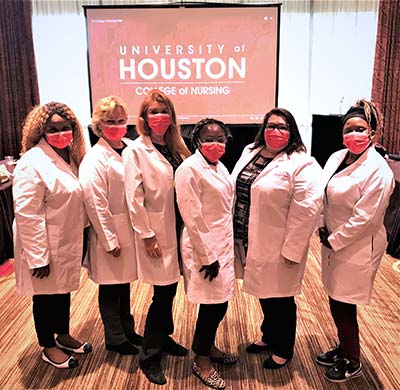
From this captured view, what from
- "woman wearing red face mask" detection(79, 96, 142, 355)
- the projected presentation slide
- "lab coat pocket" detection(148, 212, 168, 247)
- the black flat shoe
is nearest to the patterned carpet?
the black flat shoe

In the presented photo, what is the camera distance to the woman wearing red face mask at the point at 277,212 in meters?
2.06

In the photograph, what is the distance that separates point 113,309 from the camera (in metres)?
2.42

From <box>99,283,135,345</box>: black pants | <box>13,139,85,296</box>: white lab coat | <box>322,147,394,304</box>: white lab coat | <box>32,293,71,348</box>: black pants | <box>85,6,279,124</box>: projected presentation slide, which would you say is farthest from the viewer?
<box>85,6,279,124</box>: projected presentation slide

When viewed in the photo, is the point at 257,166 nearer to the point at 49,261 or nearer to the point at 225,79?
the point at 49,261

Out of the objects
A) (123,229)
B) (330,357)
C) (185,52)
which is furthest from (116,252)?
(185,52)

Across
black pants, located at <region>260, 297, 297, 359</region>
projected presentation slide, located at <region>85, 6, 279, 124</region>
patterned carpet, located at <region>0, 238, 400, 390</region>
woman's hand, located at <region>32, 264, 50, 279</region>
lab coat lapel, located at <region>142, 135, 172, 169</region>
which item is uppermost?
projected presentation slide, located at <region>85, 6, 279, 124</region>

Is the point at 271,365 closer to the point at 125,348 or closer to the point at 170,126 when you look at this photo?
the point at 125,348

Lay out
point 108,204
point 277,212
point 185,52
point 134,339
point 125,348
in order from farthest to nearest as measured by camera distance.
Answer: point 185,52 → point 134,339 → point 125,348 → point 108,204 → point 277,212

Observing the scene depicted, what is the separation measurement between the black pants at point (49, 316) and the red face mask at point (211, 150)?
3.60 ft

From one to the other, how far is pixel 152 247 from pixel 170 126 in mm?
616

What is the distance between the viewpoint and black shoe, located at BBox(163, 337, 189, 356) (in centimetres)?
248

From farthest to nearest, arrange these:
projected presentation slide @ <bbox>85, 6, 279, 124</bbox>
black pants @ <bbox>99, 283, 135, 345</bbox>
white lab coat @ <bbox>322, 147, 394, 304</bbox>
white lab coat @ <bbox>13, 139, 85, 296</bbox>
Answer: projected presentation slide @ <bbox>85, 6, 279, 124</bbox> → black pants @ <bbox>99, 283, 135, 345</bbox> → white lab coat @ <bbox>13, 139, 85, 296</bbox> → white lab coat @ <bbox>322, 147, 394, 304</bbox>

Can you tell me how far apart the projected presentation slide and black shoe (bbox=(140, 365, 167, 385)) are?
10.9 feet

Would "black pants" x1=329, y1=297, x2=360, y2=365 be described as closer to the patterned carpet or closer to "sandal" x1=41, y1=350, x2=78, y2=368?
the patterned carpet
